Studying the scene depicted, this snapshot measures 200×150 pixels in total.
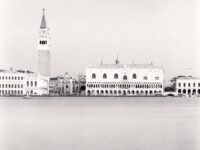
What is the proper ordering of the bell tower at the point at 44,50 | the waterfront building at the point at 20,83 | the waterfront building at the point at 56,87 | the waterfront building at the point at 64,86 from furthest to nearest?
the waterfront building at the point at 64,86
the waterfront building at the point at 56,87
the bell tower at the point at 44,50
the waterfront building at the point at 20,83

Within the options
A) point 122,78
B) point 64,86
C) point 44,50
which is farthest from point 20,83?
point 122,78

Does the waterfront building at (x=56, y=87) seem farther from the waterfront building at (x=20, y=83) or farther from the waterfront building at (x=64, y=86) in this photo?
the waterfront building at (x=20, y=83)

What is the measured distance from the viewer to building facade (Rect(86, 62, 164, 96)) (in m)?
51.8

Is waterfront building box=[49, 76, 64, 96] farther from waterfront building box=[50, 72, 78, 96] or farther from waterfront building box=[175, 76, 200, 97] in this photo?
waterfront building box=[175, 76, 200, 97]

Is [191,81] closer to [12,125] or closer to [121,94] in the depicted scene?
[121,94]

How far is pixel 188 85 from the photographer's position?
2153 inches

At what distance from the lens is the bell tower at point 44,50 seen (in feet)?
165

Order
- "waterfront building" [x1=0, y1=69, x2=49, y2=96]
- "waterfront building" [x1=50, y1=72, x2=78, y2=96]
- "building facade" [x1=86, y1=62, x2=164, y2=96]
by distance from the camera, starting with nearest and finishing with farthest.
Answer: "waterfront building" [x1=0, y1=69, x2=49, y2=96] → "building facade" [x1=86, y1=62, x2=164, y2=96] → "waterfront building" [x1=50, y1=72, x2=78, y2=96]

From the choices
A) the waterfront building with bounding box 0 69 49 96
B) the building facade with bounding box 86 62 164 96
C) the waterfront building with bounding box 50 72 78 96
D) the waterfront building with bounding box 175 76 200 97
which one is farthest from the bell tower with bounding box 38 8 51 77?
the waterfront building with bounding box 175 76 200 97

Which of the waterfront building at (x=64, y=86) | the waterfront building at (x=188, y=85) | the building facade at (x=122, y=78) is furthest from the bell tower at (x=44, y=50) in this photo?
the waterfront building at (x=188, y=85)

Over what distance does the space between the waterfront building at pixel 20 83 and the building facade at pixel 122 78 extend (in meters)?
5.34

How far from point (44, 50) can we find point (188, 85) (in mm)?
16740

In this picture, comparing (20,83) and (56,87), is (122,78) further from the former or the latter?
(20,83)

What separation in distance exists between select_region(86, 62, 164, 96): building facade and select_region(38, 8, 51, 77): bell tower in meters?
4.54
